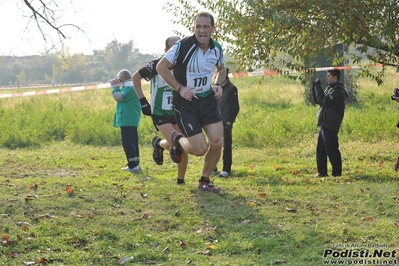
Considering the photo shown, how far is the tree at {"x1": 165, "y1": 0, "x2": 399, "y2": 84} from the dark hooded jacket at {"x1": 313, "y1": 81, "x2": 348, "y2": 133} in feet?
1.77

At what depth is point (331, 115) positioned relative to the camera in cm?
1070

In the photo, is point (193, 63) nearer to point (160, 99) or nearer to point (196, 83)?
point (196, 83)

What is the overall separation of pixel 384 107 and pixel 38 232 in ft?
Result: 53.5

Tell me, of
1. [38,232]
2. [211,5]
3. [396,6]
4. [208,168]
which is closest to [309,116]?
[211,5]

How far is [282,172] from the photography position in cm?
1162

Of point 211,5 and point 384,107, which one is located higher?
point 211,5

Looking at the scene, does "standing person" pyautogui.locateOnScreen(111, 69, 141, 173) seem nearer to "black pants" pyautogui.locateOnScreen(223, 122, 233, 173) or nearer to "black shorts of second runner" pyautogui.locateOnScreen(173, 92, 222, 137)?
"black pants" pyautogui.locateOnScreen(223, 122, 233, 173)

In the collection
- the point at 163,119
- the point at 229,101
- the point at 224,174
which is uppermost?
the point at 229,101

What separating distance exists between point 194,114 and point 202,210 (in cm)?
119

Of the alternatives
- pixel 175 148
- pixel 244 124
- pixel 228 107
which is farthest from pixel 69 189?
pixel 244 124

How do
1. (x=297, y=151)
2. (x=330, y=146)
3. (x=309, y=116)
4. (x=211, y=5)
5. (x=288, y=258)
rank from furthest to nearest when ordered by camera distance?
(x=309, y=116) → (x=297, y=151) → (x=211, y=5) → (x=330, y=146) → (x=288, y=258)

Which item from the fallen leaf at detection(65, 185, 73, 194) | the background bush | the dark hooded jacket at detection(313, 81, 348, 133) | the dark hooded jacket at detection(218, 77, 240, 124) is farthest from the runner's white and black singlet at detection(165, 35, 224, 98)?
the background bush

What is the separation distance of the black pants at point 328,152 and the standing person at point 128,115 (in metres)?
3.04

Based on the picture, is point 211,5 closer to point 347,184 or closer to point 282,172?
point 282,172
